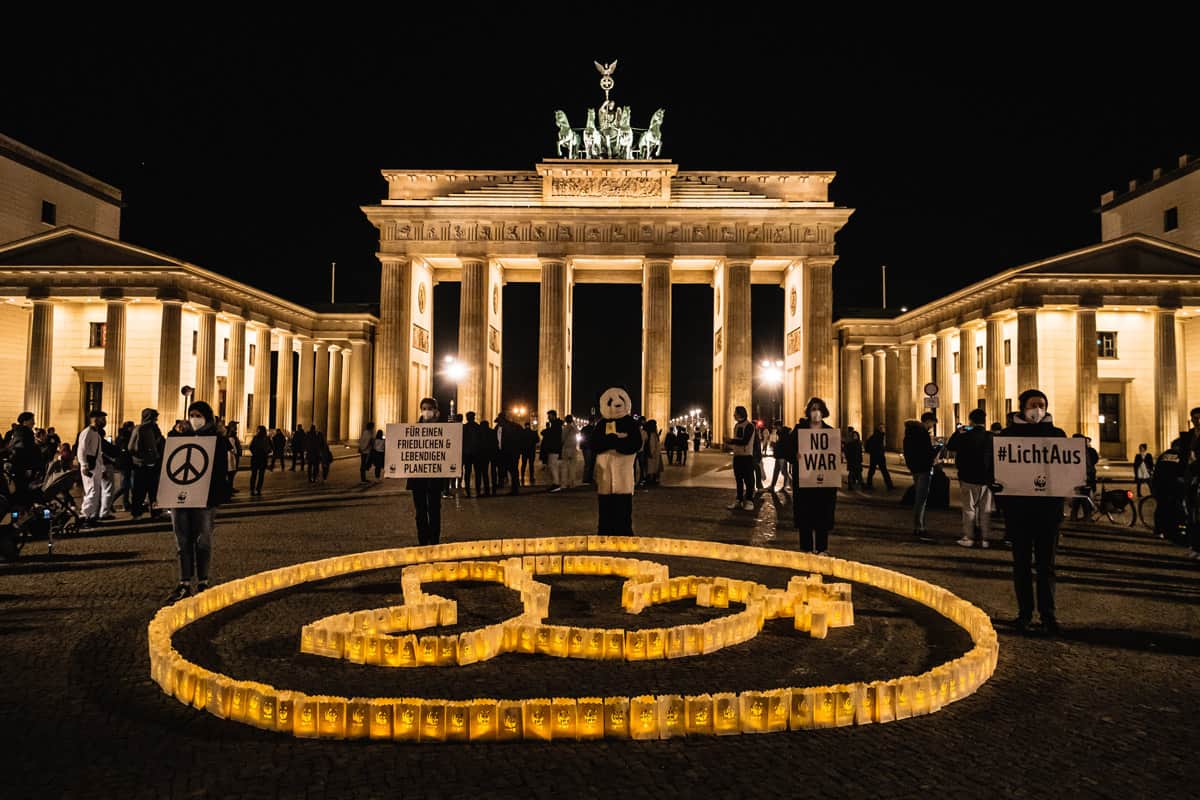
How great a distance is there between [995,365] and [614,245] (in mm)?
23354

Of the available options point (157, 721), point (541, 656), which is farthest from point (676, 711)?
point (157, 721)

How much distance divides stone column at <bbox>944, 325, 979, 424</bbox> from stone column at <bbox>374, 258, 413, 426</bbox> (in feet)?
113

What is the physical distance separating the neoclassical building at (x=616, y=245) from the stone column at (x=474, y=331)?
0.07 m

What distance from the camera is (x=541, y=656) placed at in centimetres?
623

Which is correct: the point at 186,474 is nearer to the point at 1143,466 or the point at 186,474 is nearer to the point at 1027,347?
the point at 1143,466

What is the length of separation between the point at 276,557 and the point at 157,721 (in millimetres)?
6316

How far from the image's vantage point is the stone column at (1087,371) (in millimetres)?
39416

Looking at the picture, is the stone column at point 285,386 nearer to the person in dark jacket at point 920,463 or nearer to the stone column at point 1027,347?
the stone column at point 1027,347

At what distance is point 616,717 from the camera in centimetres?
452

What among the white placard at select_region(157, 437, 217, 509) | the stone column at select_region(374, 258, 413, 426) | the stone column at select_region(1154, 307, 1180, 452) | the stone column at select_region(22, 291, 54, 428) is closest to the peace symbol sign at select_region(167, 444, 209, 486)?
the white placard at select_region(157, 437, 217, 509)

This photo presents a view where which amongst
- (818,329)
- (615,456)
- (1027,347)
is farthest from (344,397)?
(615,456)

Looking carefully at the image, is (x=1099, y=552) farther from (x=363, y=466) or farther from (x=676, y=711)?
(x=363, y=466)

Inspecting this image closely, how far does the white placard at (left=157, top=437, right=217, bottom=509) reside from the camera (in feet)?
27.0

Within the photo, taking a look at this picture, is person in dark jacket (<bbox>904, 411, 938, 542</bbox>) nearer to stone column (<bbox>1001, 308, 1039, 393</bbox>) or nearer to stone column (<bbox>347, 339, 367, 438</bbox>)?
stone column (<bbox>1001, 308, 1039, 393</bbox>)
